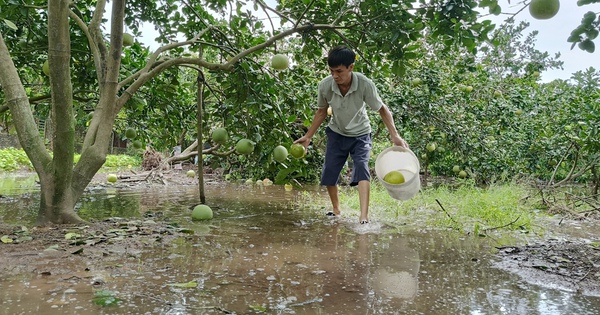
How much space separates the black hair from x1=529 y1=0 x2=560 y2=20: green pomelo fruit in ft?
4.53

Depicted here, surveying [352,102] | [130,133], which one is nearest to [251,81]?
[352,102]

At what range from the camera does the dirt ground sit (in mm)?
2271

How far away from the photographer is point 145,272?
7.34 ft

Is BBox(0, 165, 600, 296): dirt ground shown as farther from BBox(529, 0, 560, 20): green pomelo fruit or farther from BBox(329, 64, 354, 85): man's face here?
BBox(329, 64, 354, 85): man's face

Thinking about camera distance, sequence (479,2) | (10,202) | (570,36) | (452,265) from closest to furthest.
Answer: (570,36), (452,265), (479,2), (10,202)

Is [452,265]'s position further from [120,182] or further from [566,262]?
[120,182]

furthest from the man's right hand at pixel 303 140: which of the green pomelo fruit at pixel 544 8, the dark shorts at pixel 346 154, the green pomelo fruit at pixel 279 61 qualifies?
the green pomelo fruit at pixel 544 8

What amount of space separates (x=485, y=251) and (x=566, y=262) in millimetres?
482

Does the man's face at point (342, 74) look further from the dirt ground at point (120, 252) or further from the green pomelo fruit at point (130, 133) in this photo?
the green pomelo fruit at point (130, 133)

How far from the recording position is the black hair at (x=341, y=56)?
371 cm

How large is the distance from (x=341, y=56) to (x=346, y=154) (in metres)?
1.04

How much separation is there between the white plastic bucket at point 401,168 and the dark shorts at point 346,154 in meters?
0.17

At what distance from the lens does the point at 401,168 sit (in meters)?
4.04

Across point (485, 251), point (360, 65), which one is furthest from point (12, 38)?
point (485, 251)
